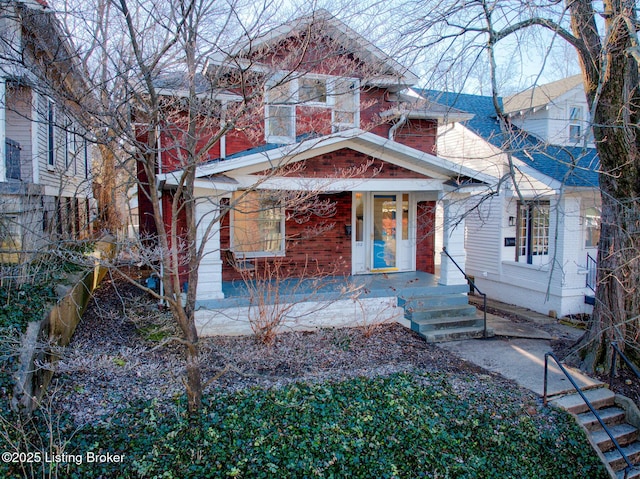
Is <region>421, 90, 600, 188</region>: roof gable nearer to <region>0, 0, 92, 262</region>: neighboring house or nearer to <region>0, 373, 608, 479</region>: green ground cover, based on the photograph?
<region>0, 373, 608, 479</region>: green ground cover

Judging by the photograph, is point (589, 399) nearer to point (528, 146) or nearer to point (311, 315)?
point (311, 315)

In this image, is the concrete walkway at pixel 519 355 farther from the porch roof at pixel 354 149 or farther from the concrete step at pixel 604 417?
the porch roof at pixel 354 149

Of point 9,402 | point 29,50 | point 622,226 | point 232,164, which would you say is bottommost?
point 9,402

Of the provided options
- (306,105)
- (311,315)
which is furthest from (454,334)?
(306,105)

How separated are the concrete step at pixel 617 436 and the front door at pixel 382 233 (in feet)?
20.6

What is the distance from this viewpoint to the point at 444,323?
354 inches

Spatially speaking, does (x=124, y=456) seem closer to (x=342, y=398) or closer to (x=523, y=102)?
(x=342, y=398)

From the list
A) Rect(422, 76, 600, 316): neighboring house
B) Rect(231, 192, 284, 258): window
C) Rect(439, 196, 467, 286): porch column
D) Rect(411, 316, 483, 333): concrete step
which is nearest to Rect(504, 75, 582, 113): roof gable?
Rect(422, 76, 600, 316): neighboring house

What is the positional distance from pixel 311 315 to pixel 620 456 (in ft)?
17.4

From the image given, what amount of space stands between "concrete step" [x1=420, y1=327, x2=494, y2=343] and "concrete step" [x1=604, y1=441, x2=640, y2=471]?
3.18m

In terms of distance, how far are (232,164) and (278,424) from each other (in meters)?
4.56

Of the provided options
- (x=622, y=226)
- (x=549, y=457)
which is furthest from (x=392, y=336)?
(x=622, y=226)

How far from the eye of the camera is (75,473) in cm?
440

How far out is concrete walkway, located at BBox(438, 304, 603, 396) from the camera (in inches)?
270
